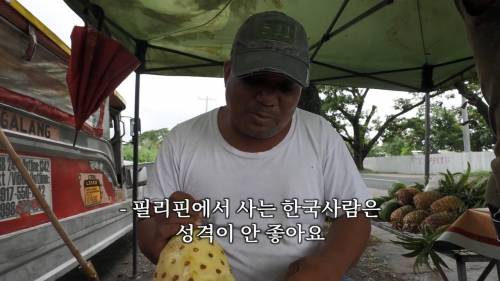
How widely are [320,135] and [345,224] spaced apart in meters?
0.31

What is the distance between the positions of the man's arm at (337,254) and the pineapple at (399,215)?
281cm

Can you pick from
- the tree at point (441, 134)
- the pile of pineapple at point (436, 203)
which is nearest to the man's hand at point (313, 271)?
the pile of pineapple at point (436, 203)

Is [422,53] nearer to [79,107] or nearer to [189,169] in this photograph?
[79,107]

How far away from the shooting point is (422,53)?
14.7ft

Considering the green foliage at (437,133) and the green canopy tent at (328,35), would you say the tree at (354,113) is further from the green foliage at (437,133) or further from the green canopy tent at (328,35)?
the green canopy tent at (328,35)

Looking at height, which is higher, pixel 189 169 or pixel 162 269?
pixel 189 169

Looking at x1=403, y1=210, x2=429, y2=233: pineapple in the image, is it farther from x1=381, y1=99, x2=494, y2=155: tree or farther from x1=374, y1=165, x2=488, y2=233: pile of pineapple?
x1=381, y1=99, x2=494, y2=155: tree

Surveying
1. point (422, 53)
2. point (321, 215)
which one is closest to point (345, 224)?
point (321, 215)

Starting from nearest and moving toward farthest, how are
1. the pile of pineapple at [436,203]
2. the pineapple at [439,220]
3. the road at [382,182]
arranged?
the pineapple at [439,220] < the pile of pineapple at [436,203] < the road at [382,182]

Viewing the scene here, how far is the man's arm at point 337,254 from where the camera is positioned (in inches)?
44.1

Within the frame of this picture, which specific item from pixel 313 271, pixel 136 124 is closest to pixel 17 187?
pixel 313 271

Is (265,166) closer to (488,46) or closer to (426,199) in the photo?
(488,46)

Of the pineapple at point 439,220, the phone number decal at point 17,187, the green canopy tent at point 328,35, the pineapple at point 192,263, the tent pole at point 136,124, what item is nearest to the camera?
the pineapple at point 192,263

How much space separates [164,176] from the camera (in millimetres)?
1335
